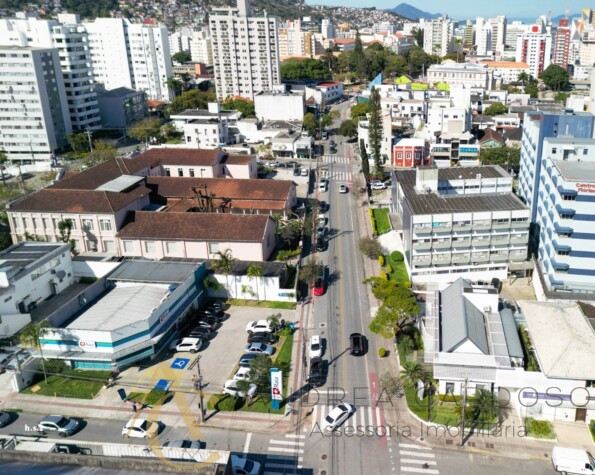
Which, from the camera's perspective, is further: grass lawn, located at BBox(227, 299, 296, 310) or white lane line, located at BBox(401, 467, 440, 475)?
grass lawn, located at BBox(227, 299, 296, 310)

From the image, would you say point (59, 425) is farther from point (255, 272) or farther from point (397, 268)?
point (397, 268)

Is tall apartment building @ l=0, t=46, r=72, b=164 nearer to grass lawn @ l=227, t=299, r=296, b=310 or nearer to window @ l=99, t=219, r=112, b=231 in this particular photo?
window @ l=99, t=219, r=112, b=231

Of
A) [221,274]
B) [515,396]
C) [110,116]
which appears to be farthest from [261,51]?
[515,396]

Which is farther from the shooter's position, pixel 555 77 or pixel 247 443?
pixel 555 77

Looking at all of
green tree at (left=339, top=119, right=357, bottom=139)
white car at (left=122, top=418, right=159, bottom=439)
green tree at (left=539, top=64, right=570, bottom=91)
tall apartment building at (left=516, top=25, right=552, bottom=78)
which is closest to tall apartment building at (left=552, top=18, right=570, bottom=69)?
tall apartment building at (left=516, top=25, right=552, bottom=78)

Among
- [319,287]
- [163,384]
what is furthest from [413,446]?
[319,287]

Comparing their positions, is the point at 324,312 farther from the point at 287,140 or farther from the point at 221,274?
the point at 287,140
